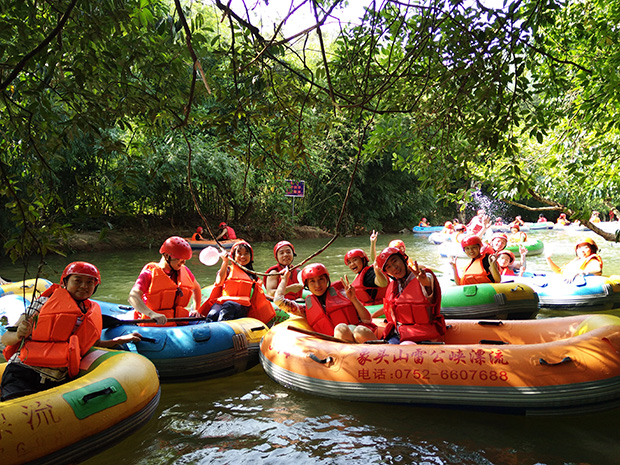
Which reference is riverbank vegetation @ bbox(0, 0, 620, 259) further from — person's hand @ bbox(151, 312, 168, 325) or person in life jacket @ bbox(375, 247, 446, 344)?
person's hand @ bbox(151, 312, 168, 325)

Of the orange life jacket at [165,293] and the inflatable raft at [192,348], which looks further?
the orange life jacket at [165,293]

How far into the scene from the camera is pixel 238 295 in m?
5.85

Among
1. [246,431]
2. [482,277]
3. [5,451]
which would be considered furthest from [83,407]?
[482,277]

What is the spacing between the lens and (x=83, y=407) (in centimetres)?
325

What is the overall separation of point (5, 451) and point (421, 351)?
9.52 feet

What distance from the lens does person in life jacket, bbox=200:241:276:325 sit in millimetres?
5664

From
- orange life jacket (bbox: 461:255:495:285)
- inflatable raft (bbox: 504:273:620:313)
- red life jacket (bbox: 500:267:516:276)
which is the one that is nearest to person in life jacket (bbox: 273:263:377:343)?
orange life jacket (bbox: 461:255:495:285)

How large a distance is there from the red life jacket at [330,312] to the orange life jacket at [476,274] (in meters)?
2.77

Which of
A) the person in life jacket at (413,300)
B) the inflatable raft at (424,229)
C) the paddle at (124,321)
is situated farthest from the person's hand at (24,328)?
the inflatable raft at (424,229)

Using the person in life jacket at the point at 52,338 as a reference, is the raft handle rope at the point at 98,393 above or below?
below

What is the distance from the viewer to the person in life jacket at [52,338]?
11.3 feet

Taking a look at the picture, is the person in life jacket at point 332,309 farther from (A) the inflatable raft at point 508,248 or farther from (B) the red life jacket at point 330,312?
(A) the inflatable raft at point 508,248

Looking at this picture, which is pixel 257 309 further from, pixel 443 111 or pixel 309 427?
pixel 443 111

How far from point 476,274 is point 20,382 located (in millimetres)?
5552
